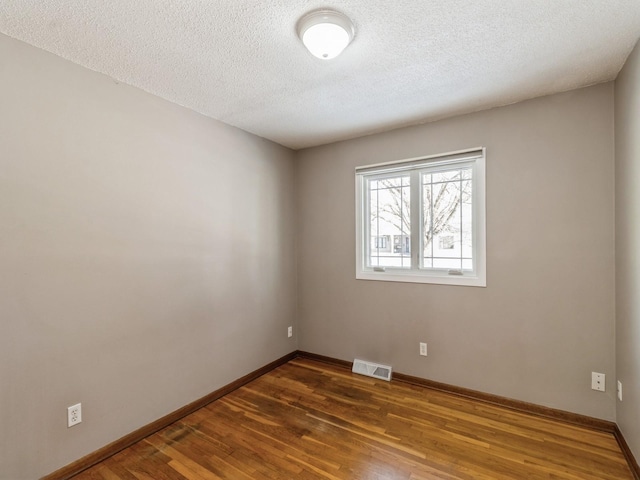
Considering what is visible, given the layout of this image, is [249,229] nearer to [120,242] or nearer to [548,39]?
[120,242]

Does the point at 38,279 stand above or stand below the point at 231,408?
above

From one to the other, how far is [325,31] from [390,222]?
1979 millimetres

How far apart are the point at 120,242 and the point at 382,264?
2310 millimetres

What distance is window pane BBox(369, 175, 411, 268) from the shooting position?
3045mm

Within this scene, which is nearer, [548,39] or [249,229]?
[548,39]

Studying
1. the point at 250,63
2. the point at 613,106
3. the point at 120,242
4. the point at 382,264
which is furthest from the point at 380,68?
the point at 120,242

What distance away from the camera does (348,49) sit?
5.73 ft

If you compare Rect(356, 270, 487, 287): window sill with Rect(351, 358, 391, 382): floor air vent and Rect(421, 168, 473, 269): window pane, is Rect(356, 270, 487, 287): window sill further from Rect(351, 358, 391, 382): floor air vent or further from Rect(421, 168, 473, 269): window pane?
Rect(351, 358, 391, 382): floor air vent

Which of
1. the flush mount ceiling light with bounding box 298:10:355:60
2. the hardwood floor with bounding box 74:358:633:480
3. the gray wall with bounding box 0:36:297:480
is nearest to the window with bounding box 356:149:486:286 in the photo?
the hardwood floor with bounding box 74:358:633:480

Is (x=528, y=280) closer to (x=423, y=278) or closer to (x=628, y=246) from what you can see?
(x=628, y=246)

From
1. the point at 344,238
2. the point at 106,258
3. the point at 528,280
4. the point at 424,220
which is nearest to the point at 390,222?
the point at 424,220

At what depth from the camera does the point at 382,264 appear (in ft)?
10.5

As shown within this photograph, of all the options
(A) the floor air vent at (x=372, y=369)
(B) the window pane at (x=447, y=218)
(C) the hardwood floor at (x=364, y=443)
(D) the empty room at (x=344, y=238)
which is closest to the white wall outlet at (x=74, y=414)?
(D) the empty room at (x=344, y=238)

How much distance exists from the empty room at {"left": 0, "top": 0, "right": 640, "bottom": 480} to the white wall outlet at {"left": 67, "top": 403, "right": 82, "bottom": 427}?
1cm
